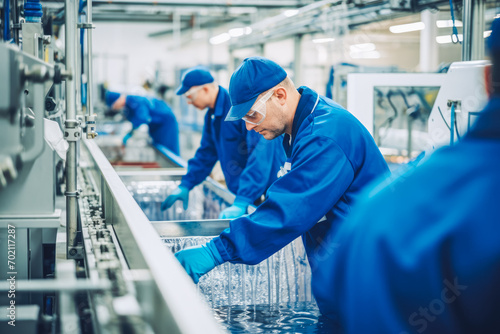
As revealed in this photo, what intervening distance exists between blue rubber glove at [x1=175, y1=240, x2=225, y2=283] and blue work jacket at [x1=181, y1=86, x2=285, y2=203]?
1.19 meters

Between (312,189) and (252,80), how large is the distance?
0.43m

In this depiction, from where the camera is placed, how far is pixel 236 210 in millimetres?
2613

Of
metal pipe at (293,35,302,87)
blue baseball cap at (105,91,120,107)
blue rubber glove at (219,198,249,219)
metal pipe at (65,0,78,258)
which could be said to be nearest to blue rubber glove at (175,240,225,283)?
metal pipe at (65,0,78,258)

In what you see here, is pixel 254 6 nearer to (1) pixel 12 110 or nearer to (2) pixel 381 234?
(1) pixel 12 110

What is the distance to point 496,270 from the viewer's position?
2.02 feet


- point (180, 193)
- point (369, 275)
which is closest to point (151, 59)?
point (180, 193)

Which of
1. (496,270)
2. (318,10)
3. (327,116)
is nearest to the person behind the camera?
(496,270)

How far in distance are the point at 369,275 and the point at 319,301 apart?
1135 millimetres

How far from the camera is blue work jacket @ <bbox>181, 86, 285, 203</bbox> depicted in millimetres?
2812

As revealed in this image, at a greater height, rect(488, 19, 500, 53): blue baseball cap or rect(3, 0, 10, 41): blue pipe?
rect(3, 0, 10, 41): blue pipe

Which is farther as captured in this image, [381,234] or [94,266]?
[94,266]

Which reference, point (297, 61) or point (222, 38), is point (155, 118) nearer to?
point (297, 61)

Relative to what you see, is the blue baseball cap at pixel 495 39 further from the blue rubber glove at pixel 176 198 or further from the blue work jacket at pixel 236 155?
the blue rubber glove at pixel 176 198

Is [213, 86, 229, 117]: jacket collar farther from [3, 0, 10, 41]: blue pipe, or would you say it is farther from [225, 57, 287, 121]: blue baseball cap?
[225, 57, 287, 121]: blue baseball cap
